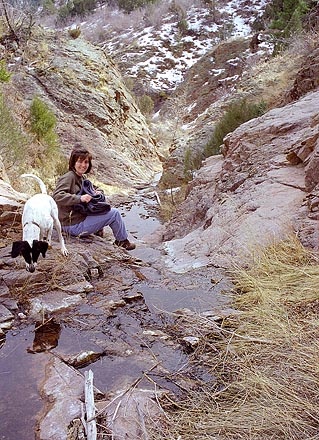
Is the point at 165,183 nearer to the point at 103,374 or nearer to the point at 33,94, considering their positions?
the point at 33,94

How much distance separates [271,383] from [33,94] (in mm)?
14942

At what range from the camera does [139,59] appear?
37.9m

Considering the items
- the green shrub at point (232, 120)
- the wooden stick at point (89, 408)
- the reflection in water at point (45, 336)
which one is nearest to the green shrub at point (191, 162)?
the green shrub at point (232, 120)

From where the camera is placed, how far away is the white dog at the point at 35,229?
3.52 m

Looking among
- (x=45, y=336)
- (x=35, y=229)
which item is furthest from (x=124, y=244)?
(x=45, y=336)

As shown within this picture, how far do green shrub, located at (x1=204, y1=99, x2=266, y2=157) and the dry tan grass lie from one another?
8.19 m

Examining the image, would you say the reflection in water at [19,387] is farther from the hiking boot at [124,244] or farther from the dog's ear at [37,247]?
the hiking boot at [124,244]

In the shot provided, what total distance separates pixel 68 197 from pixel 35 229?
3.04ft

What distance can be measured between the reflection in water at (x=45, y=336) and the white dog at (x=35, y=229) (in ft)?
2.28

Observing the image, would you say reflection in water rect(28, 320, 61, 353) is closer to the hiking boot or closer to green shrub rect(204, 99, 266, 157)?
the hiking boot

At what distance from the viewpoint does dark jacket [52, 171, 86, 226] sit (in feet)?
15.3

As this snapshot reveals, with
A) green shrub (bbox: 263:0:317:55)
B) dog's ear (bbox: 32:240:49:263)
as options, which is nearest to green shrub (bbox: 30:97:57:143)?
green shrub (bbox: 263:0:317:55)

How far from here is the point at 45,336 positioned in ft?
9.59

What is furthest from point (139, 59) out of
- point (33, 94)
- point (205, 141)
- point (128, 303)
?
point (128, 303)
